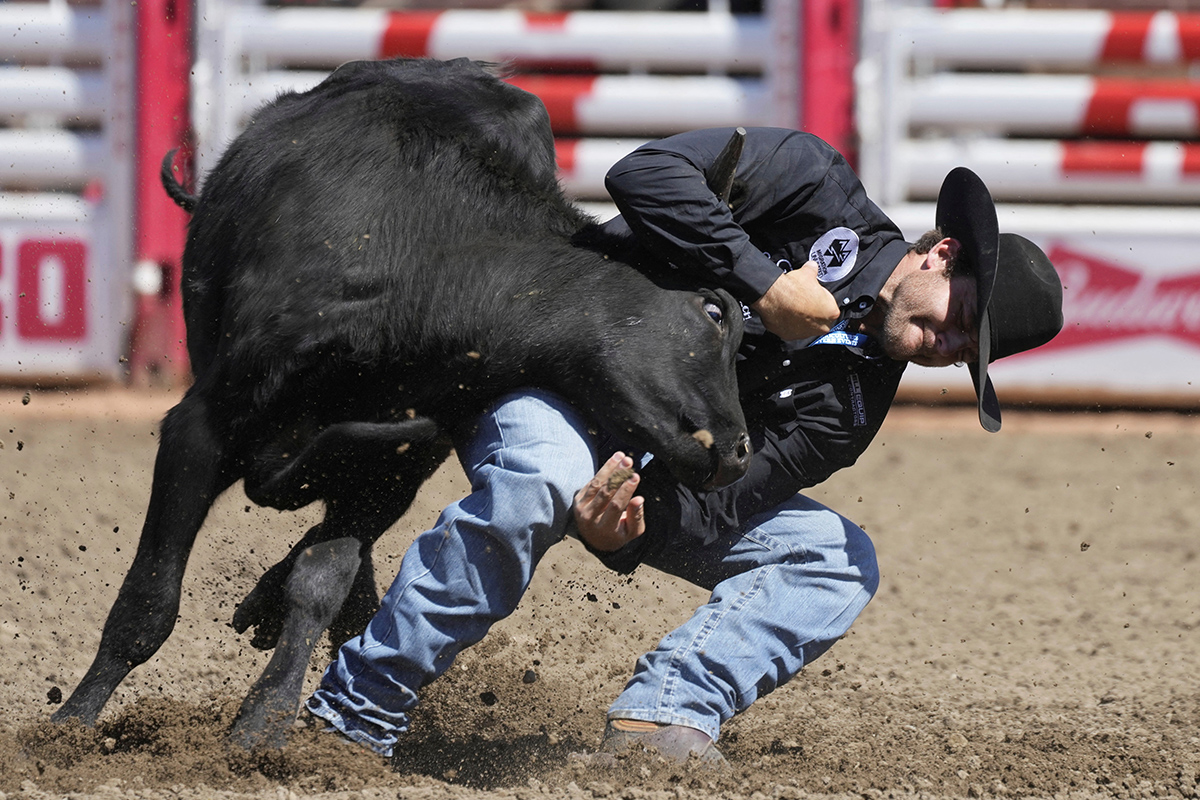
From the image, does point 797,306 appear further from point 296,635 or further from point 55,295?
point 55,295

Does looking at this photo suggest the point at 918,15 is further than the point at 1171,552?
Yes

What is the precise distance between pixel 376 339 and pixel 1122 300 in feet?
16.8

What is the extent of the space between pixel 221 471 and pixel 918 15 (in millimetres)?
5377

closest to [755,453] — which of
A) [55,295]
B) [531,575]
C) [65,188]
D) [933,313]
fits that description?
[933,313]

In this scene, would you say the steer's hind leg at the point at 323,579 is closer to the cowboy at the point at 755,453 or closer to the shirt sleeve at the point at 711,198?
the cowboy at the point at 755,453

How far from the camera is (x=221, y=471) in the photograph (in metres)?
2.56

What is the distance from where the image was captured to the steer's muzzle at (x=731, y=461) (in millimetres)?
2359

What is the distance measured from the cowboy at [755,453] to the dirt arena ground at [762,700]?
172 mm

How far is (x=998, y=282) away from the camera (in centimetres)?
252

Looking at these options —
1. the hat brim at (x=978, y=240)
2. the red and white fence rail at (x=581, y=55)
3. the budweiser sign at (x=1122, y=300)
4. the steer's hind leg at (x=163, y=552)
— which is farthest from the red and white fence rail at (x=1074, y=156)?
the steer's hind leg at (x=163, y=552)

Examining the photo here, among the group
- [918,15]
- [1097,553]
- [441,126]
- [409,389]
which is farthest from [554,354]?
[918,15]

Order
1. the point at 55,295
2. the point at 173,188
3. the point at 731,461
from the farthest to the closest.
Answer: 1. the point at 55,295
2. the point at 173,188
3. the point at 731,461

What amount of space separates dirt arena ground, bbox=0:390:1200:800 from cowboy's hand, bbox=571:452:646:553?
294mm

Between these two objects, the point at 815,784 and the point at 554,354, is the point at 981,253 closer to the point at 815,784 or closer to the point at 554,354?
the point at 554,354
